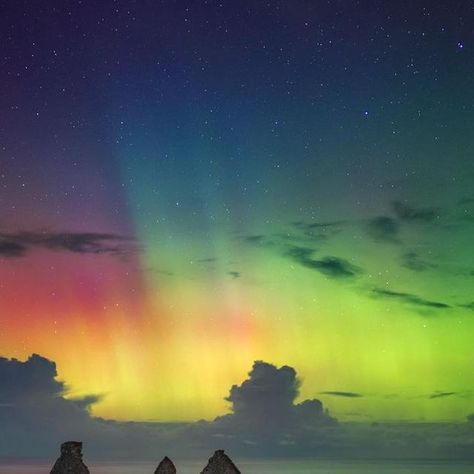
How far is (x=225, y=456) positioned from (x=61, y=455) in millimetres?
10980

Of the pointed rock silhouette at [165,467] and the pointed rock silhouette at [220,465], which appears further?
the pointed rock silhouette at [165,467]

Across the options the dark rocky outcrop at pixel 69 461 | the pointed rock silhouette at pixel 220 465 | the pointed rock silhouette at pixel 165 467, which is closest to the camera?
the dark rocky outcrop at pixel 69 461

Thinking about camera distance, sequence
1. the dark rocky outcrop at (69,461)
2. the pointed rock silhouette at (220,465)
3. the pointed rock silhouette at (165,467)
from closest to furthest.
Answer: the dark rocky outcrop at (69,461) < the pointed rock silhouette at (220,465) < the pointed rock silhouette at (165,467)

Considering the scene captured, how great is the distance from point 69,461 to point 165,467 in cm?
746

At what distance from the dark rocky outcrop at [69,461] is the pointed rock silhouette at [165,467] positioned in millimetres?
5893

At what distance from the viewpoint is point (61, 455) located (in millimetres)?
47625

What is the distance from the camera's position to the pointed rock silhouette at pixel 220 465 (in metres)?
49.8

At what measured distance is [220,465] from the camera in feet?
164

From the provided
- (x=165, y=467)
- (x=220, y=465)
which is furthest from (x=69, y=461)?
(x=220, y=465)

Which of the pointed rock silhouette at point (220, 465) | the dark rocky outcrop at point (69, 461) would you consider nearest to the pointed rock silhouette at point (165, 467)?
the pointed rock silhouette at point (220, 465)

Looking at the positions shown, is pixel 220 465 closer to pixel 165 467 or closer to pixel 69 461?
pixel 165 467

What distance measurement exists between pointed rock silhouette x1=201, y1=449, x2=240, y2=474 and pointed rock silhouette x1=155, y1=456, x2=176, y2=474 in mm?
3019

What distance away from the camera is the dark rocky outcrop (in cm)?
4709

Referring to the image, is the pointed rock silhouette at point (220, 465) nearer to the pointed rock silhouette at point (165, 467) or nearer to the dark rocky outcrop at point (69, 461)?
the pointed rock silhouette at point (165, 467)
